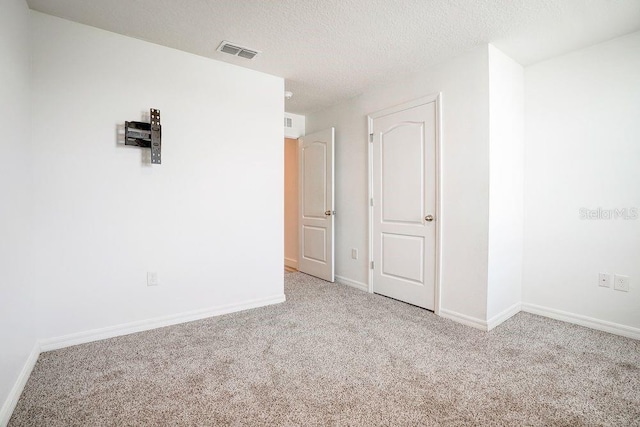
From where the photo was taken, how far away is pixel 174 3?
206 centimetres

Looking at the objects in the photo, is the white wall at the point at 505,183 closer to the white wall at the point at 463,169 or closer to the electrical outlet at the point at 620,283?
the white wall at the point at 463,169

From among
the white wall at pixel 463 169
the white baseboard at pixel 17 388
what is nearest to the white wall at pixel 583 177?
the white wall at pixel 463 169

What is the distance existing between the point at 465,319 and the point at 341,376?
55.9 inches

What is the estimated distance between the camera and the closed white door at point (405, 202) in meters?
3.01

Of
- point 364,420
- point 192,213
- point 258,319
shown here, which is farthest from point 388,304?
point 192,213

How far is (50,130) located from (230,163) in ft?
4.33

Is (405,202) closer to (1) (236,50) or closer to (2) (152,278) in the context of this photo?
(1) (236,50)

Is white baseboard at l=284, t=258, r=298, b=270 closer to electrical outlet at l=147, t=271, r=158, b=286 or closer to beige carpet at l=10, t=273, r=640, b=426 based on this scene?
beige carpet at l=10, t=273, r=640, b=426

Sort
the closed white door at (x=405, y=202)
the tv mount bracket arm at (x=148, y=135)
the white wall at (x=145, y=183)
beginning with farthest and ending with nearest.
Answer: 1. the closed white door at (x=405, y=202)
2. the tv mount bracket arm at (x=148, y=135)
3. the white wall at (x=145, y=183)

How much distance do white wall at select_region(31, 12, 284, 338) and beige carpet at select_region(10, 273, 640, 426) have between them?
386mm

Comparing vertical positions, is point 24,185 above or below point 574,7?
below

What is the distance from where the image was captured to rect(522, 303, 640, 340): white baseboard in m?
2.44

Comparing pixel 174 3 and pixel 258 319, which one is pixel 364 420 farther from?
pixel 174 3

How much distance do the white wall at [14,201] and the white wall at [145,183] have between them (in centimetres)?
16
